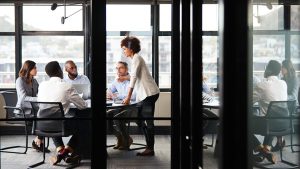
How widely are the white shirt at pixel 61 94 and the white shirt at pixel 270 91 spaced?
2113 mm

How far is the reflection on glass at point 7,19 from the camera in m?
6.29

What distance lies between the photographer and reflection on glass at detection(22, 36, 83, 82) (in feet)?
20.8

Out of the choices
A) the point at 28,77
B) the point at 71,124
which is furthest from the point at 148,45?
the point at 71,124

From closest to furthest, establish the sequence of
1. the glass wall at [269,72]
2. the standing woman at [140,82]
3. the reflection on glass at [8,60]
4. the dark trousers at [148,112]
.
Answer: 1. the glass wall at [269,72]
2. the dark trousers at [148,112]
3. the standing woman at [140,82]
4. the reflection on glass at [8,60]

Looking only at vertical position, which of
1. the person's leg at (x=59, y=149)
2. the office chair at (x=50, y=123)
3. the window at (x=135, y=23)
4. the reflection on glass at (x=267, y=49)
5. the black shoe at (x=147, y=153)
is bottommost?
the black shoe at (x=147, y=153)

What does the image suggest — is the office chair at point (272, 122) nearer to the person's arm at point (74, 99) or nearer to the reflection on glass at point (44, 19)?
the person's arm at point (74, 99)

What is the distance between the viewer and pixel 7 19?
6305 millimetres

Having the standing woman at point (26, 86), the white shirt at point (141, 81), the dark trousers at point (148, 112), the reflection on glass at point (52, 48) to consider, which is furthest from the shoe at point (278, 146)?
the reflection on glass at point (52, 48)

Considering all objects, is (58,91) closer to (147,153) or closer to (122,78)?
(122,78)

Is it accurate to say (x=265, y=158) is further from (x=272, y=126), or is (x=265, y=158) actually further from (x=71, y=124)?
(x=71, y=124)

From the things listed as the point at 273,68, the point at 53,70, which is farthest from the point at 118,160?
the point at 273,68

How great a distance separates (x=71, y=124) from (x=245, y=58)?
3.14 meters

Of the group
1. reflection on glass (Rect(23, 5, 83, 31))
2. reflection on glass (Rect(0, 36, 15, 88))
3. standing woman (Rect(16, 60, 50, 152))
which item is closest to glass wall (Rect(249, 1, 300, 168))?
standing woman (Rect(16, 60, 50, 152))

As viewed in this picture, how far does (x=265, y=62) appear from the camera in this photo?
1.98 meters
